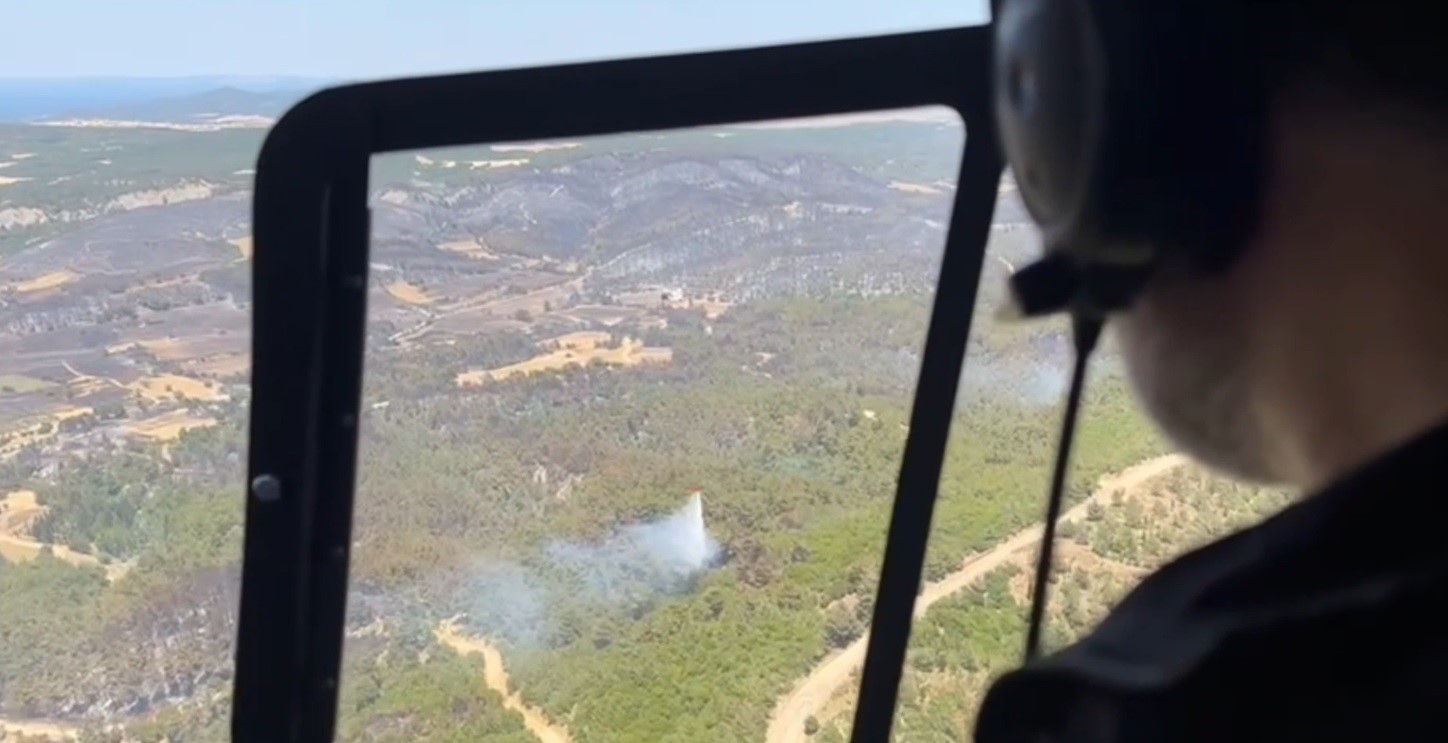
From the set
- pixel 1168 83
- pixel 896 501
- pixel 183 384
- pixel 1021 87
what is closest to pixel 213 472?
pixel 183 384

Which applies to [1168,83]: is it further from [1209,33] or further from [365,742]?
[365,742]

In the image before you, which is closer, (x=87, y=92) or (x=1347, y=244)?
(x=1347, y=244)

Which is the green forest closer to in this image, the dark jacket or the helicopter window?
the helicopter window

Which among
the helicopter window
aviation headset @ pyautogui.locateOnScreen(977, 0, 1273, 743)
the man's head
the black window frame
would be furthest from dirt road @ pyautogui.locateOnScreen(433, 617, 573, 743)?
the man's head

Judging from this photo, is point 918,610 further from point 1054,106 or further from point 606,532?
point 1054,106

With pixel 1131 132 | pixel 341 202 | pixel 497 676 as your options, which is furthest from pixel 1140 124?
pixel 497 676

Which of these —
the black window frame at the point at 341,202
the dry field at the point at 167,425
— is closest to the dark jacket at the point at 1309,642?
the black window frame at the point at 341,202
